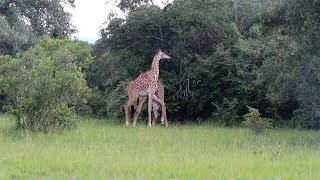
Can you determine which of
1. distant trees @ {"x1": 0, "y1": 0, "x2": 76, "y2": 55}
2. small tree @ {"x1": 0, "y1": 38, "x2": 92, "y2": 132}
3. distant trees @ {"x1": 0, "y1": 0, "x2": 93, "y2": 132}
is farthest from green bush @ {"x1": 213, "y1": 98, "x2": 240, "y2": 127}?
distant trees @ {"x1": 0, "y1": 0, "x2": 76, "y2": 55}

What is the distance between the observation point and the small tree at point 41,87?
1298 centimetres

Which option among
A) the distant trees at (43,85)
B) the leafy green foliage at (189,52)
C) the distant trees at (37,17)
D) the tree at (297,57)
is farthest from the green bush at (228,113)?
the distant trees at (37,17)

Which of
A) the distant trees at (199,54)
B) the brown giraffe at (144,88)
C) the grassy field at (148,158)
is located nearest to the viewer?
the grassy field at (148,158)

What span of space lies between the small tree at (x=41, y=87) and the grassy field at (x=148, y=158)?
2.42 ft

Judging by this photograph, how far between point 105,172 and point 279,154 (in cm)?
361

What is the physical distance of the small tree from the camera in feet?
42.6

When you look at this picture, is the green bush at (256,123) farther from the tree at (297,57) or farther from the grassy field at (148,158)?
the grassy field at (148,158)

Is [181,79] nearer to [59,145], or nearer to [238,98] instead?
[238,98]

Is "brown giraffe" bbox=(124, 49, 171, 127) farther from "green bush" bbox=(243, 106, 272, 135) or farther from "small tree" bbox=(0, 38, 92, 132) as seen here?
"green bush" bbox=(243, 106, 272, 135)

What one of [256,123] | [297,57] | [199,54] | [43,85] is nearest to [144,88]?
[199,54]

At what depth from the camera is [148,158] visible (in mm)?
9148

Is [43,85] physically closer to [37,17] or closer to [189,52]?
[189,52]

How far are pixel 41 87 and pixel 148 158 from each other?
5.04 m

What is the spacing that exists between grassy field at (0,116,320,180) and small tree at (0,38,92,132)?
29.1 inches
